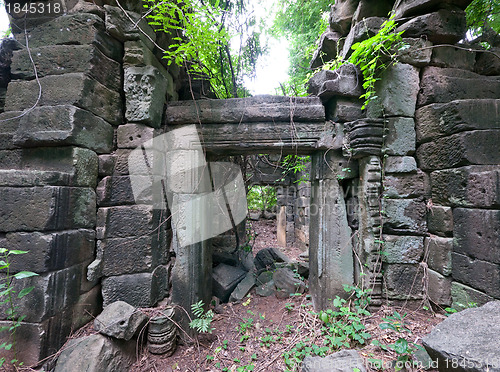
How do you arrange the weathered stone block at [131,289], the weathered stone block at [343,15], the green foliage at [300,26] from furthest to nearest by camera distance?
the green foliage at [300,26] < the weathered stone block at [343,15] < the weathered stone block at [131,289]

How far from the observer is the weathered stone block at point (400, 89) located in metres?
2.34

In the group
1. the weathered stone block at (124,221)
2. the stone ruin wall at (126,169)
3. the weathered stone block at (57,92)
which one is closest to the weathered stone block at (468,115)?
the stone ruin wall at (126,169)

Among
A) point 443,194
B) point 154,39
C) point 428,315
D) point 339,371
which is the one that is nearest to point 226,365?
point 339,371

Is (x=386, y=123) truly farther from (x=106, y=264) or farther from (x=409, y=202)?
(x=106, y=264)

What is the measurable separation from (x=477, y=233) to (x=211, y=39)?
10.9ft

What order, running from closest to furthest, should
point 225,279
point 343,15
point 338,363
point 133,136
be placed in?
point 338,363
point 133,136
point 343,15
point 225,279

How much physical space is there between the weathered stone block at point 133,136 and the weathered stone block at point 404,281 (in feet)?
10.0

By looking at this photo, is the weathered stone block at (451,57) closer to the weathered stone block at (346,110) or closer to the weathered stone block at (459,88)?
the weathered stone block at (459,88)

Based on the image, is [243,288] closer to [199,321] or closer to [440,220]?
[199,321]

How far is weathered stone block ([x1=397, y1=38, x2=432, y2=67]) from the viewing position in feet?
7.55

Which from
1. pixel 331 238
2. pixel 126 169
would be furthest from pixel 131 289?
pixel 331 238

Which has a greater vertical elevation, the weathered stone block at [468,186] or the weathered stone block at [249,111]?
the weathered stone block at [249,111]

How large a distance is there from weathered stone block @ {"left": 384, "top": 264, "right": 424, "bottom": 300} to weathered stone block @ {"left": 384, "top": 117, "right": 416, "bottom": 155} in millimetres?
1263

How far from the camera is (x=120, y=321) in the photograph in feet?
6.45
